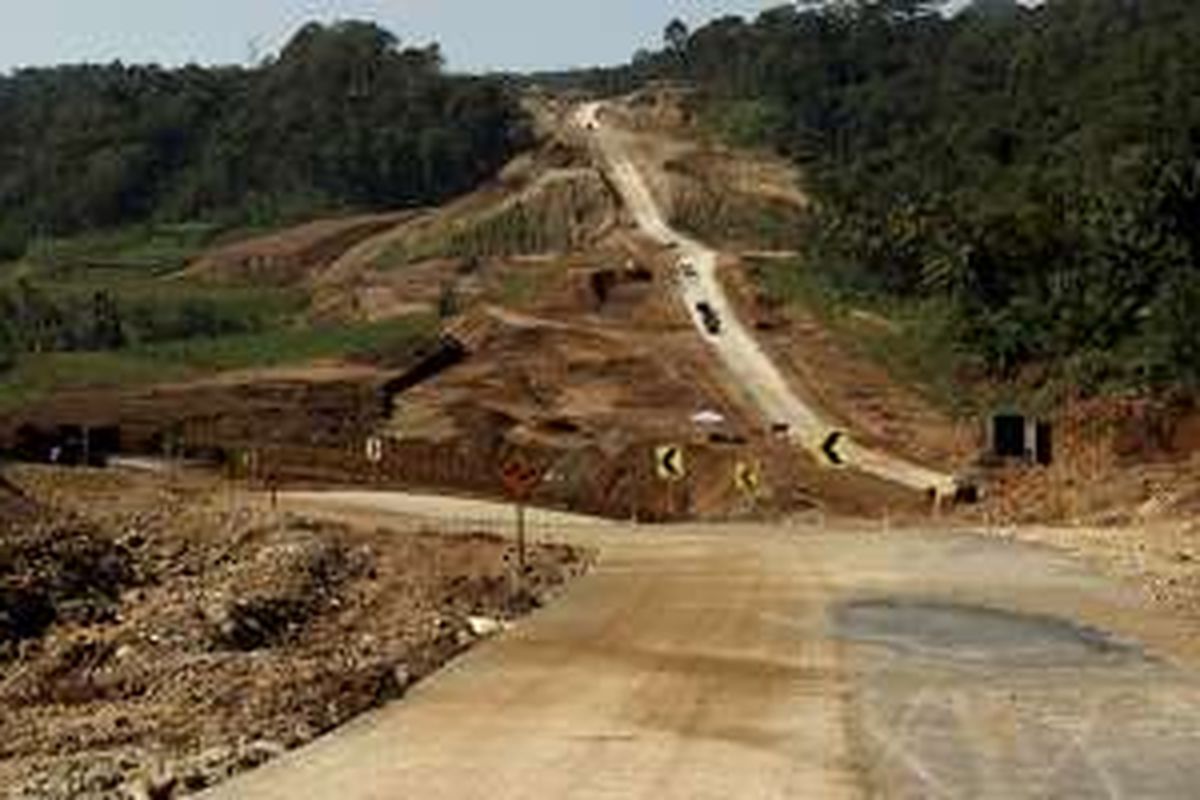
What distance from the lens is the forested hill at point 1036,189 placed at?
80750 millimetres

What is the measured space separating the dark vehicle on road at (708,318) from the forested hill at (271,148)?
232ft

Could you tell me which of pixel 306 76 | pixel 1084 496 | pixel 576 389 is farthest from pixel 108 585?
pixel 306 76

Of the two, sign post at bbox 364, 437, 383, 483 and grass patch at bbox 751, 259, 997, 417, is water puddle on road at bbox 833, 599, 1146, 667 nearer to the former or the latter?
sign post at bbox 364, 437, 383, 483

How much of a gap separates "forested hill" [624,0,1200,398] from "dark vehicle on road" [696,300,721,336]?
6.79 meters

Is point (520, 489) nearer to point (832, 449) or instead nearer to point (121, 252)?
point (832, 449)

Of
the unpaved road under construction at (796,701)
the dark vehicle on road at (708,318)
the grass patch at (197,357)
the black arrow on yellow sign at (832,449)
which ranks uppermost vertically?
the dark vehicle on road at (708,318)

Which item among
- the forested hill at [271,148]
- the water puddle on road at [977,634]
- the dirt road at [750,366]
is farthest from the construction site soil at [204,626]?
the forested hill at [271,148]

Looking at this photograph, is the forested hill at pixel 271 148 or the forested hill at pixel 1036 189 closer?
the forested hill at pixel 1036 189

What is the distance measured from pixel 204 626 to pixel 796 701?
10.0 m

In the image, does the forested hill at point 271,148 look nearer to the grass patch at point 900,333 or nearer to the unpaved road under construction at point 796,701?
the grass patch at point 900,333

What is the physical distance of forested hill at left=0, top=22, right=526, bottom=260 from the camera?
566ft

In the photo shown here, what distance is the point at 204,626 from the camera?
112 ft

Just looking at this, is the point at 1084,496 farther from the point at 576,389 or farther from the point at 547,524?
the point at 576,389

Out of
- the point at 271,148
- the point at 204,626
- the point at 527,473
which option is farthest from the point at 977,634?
the point at 271,148
